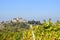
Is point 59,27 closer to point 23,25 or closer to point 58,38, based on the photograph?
point 58,38

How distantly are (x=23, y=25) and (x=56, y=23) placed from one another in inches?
1361

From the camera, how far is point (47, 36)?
35.6 feet

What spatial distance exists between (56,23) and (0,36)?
12290 millimetres

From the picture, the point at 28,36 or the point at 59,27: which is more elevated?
the point at 59,27

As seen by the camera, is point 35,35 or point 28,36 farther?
point 28,36

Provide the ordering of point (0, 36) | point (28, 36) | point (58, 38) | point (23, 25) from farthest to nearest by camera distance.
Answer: point (23, 25), point (0, 36), point (28, 36), point (58, 38)

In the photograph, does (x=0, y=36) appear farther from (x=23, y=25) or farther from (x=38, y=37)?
(x=23, y=25)

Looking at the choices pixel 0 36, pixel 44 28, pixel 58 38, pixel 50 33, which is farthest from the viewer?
pixel 0 36

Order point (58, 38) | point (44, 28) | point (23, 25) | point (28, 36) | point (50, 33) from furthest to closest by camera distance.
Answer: point (23, 25) < point (28, 36) < point (44, 28) < point (50, 33) < point (58, 38)

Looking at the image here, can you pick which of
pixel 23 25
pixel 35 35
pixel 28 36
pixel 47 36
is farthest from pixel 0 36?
pixel 23 25

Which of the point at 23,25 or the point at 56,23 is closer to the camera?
the point at 56,23

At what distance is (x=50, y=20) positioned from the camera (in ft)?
37.1

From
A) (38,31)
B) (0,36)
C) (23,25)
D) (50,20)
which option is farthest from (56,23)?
(23,25)

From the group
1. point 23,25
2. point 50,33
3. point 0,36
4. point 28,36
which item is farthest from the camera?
point 23,25
